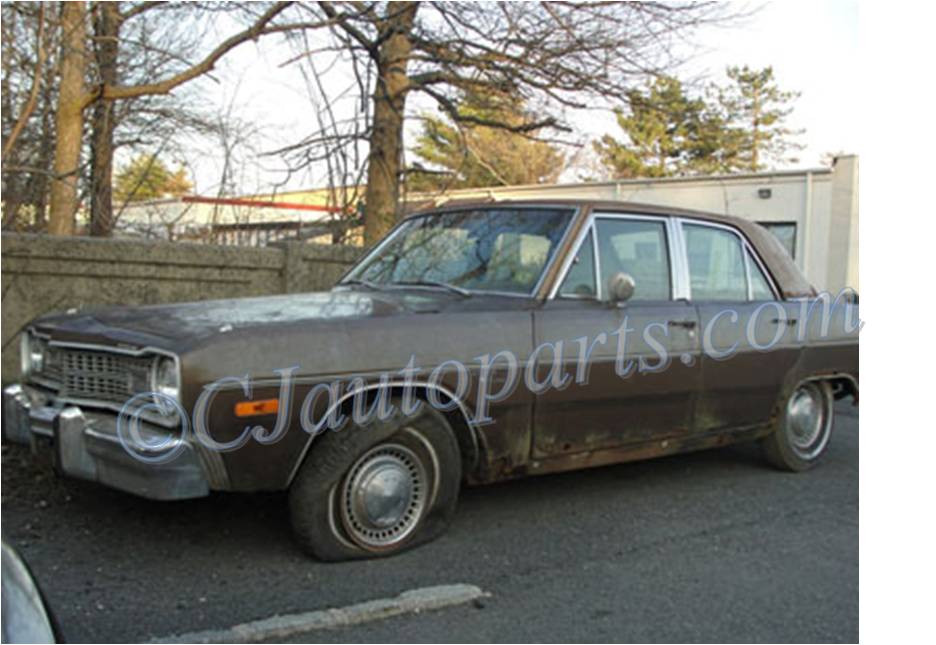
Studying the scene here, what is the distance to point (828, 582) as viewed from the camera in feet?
12.5

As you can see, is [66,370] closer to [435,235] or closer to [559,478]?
[435,235]

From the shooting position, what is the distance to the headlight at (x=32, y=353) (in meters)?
4.28

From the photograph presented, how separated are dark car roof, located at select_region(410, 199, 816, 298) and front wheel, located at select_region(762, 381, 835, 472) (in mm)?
707

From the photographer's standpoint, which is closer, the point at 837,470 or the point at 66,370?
the point at 66,370

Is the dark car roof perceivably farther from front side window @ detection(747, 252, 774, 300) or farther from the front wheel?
the front wheel

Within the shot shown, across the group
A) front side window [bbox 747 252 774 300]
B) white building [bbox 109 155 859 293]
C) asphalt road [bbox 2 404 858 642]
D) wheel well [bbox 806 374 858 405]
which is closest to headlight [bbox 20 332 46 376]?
asphalt road [bbox 2 404 858 642]

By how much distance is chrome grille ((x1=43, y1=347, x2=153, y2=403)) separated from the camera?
367 cm

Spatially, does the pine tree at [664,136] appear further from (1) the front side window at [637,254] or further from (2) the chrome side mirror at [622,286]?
(2) the chrome side mirror at [622,286]

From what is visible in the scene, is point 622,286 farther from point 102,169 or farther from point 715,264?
point 102,169

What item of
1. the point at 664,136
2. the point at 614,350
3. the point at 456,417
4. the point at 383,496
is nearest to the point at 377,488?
the point at 383,496

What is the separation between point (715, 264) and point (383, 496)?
2.90 m

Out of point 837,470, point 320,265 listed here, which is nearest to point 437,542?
point 837,470

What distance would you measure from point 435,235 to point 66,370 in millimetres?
2166

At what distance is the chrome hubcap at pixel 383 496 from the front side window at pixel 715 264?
2.31 meters
